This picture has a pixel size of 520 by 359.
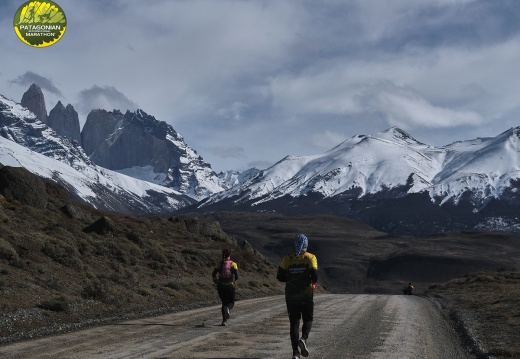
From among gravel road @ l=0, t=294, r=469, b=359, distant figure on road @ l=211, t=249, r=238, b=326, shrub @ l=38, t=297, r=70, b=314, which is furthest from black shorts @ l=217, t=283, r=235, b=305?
shrub @ l=38, t=297, r=70, b=314

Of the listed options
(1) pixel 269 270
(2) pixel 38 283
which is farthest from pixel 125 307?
(1) pixel 269 270

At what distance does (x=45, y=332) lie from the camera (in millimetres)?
18734

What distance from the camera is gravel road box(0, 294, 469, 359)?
48.9 ft

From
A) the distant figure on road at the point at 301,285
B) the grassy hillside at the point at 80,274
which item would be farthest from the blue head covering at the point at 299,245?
the grassy hillside at the point at 80,274

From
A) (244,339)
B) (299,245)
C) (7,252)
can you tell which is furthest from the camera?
(7,252)

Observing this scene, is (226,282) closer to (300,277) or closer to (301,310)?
(301,310)

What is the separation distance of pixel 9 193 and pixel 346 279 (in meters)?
137

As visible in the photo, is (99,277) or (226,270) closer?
(226,270)

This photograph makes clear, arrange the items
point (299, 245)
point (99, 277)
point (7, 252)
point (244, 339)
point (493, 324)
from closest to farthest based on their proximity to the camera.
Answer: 1. point (299, 245)
2. point (244, 339)
3. point (493, 324)
4. point (7, 252)
5. point (99, 277)

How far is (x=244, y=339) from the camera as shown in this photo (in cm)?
1775

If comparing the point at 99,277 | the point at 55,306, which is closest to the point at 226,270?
the point at 55,306

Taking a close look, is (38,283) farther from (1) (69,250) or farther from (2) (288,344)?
(2) (288,344)

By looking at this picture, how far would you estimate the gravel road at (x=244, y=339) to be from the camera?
14906 millimetres

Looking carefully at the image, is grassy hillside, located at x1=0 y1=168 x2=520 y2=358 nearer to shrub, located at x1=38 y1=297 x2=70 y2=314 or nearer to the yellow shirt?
shrub, located at x1=38 y1=297 x2=70 y2=314
